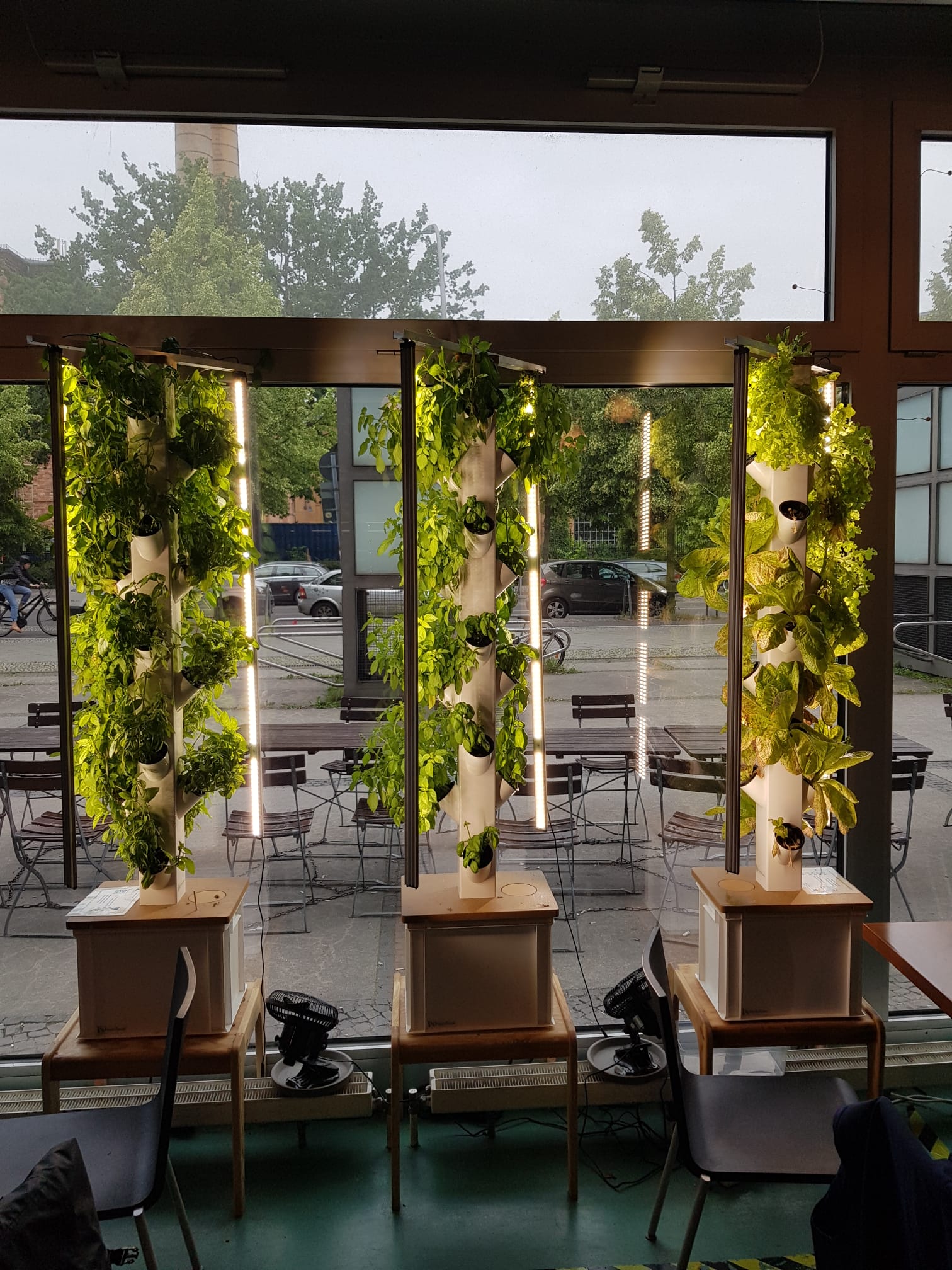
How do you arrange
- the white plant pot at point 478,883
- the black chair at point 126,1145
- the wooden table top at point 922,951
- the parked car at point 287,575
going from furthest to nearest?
the parked car at point 287,575
the white plant pot at point 478,883
the wooden table top at point 922,951
the black chair at point 126,1145

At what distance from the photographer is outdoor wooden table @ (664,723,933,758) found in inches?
160

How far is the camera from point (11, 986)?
12.8 ft

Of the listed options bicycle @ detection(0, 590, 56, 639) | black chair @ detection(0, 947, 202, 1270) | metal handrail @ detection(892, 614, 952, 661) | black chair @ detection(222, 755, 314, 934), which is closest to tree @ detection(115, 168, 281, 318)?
bicycle @ detection(0, 590, 56, 639)

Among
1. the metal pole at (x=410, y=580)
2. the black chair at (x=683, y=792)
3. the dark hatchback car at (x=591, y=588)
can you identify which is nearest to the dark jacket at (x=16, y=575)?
the metal pole at (x=410, y=580)

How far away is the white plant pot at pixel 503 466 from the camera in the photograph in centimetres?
340

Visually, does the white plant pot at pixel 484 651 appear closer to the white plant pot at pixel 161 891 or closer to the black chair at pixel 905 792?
the white plant pot at pixel 161 891

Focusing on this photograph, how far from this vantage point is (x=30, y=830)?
12.8ft

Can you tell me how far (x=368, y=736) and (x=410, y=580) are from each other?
1.12 m

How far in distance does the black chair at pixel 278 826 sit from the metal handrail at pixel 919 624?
234 centimetres

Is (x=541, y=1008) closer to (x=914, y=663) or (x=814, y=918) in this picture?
(x=814, y=918)

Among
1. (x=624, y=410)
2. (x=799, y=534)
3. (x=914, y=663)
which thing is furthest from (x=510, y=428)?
(x=914, y=663)

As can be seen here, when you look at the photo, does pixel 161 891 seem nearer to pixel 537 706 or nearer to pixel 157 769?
pixel 157 769

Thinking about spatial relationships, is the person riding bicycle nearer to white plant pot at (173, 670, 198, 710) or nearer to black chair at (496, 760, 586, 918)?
white plant pot at (173, 670, 198, 710)

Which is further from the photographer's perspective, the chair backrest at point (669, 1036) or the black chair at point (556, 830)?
the black chair at point (556, 830)
